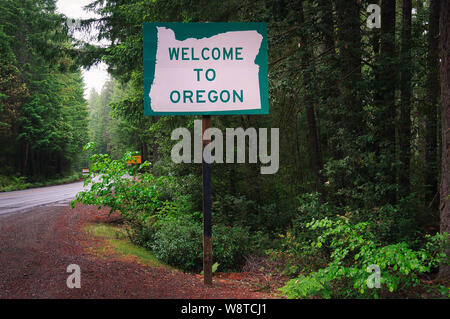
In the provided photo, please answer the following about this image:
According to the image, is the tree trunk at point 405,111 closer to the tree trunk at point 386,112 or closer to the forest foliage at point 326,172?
the forest foliage at point 326,172

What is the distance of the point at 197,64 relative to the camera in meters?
4.68

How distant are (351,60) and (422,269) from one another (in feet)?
16.1

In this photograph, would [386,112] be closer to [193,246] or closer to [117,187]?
[193,246]

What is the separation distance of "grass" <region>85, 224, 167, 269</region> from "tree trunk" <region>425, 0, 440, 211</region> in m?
7.25

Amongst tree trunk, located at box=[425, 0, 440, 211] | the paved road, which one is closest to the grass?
the paved road

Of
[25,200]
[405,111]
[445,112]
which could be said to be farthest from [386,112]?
[25,200]

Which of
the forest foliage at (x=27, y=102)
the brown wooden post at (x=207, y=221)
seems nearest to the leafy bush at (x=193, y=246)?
the brown wooden post at (x=207, y=221)

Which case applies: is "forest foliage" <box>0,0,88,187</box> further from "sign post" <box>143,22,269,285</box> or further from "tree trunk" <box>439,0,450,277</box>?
"tree trunk" <box>439,0,450,277</box>

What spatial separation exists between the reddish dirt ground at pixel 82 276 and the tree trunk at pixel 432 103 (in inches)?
245

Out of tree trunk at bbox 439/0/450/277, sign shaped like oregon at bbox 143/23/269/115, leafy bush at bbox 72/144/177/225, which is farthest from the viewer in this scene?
leafy bush at bbox 72/144/177/225

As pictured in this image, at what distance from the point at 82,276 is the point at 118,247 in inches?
97.1

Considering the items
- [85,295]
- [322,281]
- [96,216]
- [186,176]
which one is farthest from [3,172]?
[322,281]

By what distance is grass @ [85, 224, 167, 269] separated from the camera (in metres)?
6.14

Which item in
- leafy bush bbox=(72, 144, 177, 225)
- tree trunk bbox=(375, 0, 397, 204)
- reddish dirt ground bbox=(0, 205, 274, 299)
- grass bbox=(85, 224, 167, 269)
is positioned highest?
tree trunk bbox=(375, 0, 397, 204)
